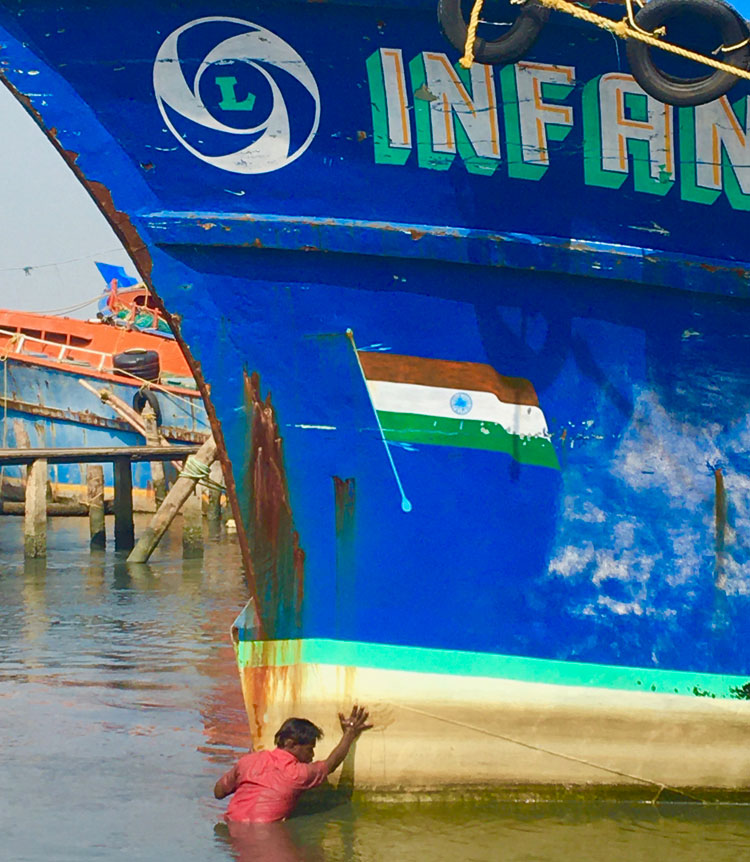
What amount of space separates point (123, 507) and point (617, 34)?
13.4 meters

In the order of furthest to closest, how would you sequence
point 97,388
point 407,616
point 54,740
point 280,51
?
point 97,388 < point 54,740 < point 407,616 < point 280,51

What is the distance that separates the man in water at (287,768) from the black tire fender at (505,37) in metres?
2.67

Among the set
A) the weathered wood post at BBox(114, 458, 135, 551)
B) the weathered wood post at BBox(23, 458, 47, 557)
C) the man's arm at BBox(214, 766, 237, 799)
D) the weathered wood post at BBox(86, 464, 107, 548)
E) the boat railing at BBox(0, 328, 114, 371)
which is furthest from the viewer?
the boat railing at BBox(0, 328, 114, 371)

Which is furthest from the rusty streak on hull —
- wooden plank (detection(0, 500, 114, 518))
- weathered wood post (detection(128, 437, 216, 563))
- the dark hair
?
wooden plank (detection(0, 500, 114, 518))

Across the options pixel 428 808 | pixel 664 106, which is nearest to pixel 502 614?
pixel 428 808

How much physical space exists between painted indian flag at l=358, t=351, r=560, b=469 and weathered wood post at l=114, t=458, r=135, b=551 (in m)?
12.0

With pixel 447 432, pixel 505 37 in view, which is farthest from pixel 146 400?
pixel 505 37

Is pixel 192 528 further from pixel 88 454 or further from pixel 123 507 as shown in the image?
pixel 88 454

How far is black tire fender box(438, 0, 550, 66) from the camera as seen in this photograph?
475cm

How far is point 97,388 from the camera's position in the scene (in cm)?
2372

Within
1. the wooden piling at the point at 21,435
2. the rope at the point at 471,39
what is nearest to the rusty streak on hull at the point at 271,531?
the rope at the point at 471,39

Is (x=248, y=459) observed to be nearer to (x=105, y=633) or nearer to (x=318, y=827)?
(x=318, y=827)

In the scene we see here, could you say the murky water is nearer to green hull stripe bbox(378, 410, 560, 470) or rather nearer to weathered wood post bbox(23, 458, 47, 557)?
green hull stripe bbox(378, 410, 560, 470)

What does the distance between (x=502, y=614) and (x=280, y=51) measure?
7.96 feet
